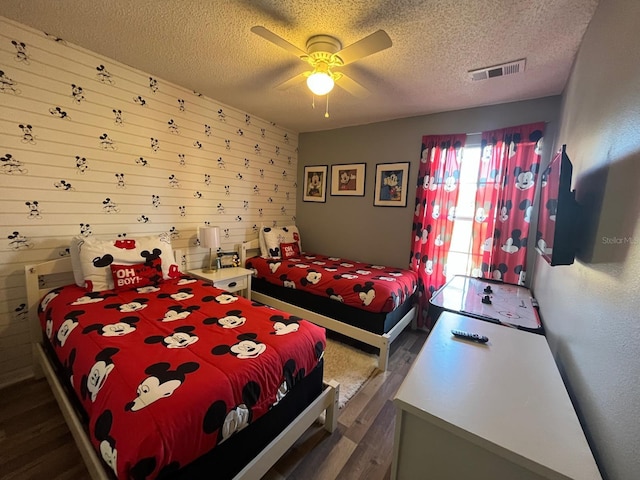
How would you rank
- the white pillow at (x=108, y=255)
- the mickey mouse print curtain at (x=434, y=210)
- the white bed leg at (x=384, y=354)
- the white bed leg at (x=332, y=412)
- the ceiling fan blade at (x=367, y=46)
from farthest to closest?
1. the mickey mouse print curtain at (x=434, y=210)
2. the white bed leg at (x=384, y=354)
3. the white pillow at (x=108, y=255)
4. the white bed leg at (x=332, y=412)
5. the ceiling fan blade at (x=367, y=46)

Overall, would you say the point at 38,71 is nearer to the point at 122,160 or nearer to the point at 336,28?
the point at 122,160

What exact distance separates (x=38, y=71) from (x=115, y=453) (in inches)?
102

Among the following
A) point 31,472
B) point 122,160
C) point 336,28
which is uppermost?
point 336,28

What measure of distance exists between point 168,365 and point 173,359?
0.15ft

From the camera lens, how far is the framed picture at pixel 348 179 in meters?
3.64

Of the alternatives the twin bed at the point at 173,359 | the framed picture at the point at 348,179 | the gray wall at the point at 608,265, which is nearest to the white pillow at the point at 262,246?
the framed picture at the point at 348,179

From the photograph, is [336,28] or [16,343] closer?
[336,28]

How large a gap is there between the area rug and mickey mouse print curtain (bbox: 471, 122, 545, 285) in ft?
5.02

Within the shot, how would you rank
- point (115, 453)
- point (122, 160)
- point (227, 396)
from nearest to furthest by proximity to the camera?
point (115, 453) → point (227, 396) → point (122, 160)

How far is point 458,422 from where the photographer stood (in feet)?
2.59

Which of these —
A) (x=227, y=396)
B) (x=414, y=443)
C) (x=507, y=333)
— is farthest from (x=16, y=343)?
(x=507, y=333)

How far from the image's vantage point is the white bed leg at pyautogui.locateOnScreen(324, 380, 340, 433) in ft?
5.51

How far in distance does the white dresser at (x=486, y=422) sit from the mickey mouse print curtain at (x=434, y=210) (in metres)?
1.96

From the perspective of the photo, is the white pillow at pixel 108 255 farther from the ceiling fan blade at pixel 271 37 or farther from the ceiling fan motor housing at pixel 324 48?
the ceiling fan motor housing at pixel 324 48
